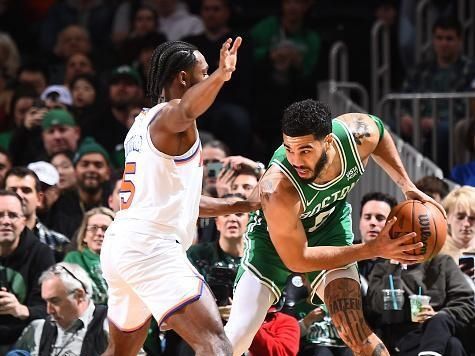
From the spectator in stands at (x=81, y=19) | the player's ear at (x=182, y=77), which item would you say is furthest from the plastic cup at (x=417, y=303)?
the spectator in stands at (x=81, y=19)

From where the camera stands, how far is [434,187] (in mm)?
8211

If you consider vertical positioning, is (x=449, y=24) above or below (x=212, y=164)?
above

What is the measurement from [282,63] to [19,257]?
12.8ft

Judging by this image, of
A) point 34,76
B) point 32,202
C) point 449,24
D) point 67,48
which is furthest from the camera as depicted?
point 67,48

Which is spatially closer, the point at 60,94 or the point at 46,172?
the point at 46,172

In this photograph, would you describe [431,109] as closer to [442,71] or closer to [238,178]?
[442,71]

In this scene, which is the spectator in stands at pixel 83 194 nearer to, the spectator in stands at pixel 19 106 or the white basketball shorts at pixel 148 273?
the spectator in stands at pixel 19 106

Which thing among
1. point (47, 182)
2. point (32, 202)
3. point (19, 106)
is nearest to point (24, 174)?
point (32, 202)

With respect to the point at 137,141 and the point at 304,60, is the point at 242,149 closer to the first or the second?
the point at 304,60

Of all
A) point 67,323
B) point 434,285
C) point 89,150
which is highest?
point 89,150

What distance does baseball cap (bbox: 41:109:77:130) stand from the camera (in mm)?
10038

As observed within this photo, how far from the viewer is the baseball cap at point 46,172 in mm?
9133

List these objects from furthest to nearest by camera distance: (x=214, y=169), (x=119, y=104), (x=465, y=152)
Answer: (x=119, y=104) < (x=465, y=152) < (x=214, y=169)

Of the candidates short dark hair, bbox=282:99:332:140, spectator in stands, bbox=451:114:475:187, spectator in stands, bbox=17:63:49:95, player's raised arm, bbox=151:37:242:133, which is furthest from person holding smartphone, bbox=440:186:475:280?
spectator in stands, bbox=17:63:49:95
